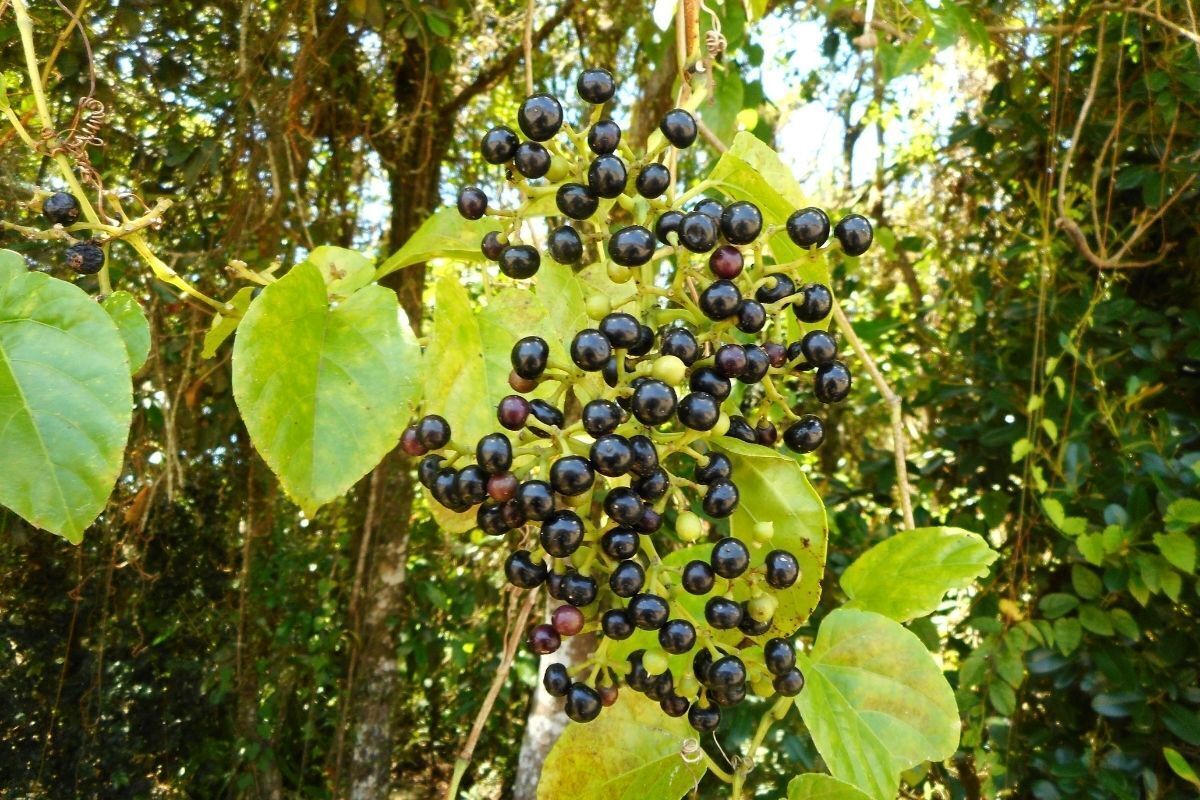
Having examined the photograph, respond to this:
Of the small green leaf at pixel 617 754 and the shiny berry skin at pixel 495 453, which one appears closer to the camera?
the shiny berry skin at pixel 495 453

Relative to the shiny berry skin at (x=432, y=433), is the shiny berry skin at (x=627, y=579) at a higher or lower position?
lower

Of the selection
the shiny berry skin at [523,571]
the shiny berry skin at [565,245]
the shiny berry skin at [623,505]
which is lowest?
the shiny berry skin at [523,571]

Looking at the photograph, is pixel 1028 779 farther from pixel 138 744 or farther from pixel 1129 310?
pixel 138 744

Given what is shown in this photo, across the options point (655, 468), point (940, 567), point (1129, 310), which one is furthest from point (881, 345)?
point (655, 468)

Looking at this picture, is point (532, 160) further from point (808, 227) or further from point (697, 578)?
point (697, 578)

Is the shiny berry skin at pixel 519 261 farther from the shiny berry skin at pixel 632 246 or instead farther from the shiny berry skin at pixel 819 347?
the shiny berry skin at pixel 819 347

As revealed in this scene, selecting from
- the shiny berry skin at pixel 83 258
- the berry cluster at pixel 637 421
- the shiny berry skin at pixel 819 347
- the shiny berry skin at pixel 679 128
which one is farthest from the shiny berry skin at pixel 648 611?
the shiny berry skin at pixel 83 258
